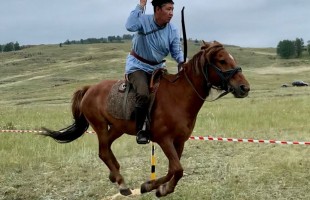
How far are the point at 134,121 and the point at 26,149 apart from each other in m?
6.42

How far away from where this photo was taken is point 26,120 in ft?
66.2

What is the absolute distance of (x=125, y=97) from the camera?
704 cm

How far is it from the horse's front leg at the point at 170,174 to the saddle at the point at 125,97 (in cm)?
64

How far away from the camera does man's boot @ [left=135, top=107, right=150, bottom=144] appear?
6.57 metres

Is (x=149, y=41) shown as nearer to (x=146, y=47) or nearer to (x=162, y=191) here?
(x=146, y=47)

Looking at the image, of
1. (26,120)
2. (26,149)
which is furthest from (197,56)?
(26,120)

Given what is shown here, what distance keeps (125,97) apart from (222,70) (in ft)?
5.47

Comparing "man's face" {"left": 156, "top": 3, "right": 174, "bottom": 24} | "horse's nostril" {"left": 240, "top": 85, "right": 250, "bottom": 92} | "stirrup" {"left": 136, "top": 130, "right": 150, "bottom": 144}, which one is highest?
"man's face" {"left": 156, "top": 3, "right": 174, "bottom": 24}

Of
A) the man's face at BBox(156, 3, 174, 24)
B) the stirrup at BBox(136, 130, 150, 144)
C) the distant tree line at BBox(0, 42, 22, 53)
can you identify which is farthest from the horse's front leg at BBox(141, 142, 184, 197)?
the distant tree line at BBox(0, 42, 22, 53)

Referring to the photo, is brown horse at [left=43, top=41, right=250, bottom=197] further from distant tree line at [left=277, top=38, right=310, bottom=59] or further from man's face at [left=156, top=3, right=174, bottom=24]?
distant tree line at [left=277, top=38, right=310, bottom=59]

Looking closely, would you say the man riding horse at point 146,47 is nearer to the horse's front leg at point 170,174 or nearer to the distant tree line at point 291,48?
the horse's front leg at point 170,174

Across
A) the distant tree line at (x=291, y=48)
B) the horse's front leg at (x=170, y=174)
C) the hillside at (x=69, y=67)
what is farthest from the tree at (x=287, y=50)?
the horse's front leg at (x=170, y=174)

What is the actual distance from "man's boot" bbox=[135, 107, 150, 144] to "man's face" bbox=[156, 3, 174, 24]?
4.23 feet

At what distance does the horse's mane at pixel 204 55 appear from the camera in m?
6.17
